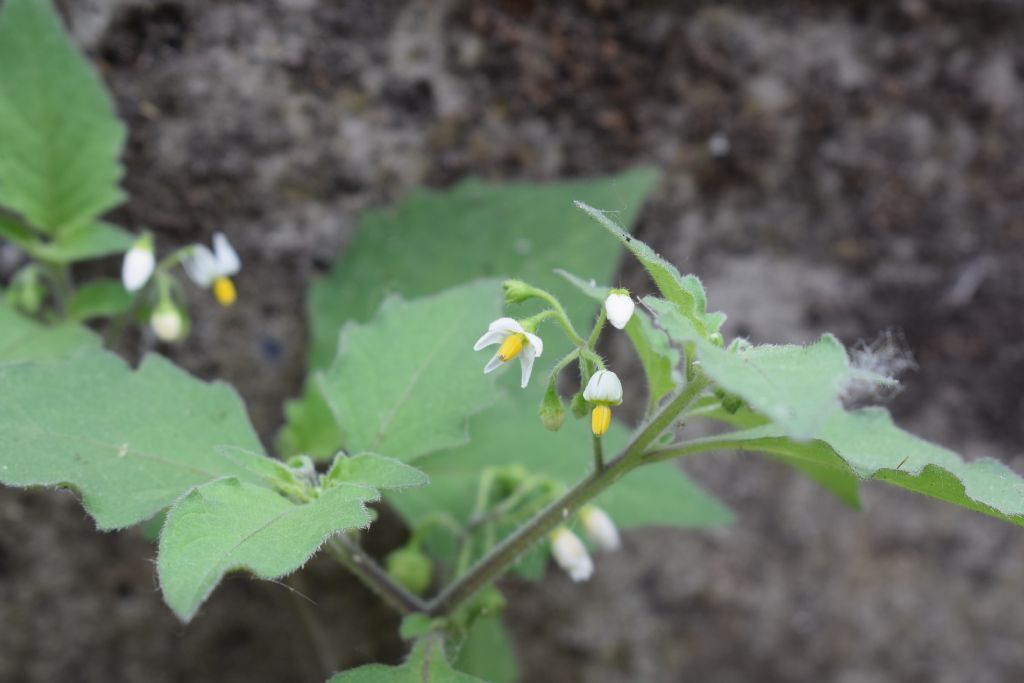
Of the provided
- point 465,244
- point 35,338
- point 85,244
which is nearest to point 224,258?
point 85,244

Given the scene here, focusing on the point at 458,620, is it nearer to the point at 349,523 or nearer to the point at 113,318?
the point at 349,523

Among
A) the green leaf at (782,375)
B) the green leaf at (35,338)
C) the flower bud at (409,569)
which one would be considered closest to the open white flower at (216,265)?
the green leaf at (35,338)

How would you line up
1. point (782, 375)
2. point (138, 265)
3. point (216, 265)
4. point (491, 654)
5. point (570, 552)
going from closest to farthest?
point (782, 375), point (570, 552), point (138, 265), point (216, 265), point (491, 654)

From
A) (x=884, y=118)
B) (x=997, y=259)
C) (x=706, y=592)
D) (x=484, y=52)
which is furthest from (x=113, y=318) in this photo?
(x=997, y=259)

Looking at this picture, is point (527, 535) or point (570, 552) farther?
point (570, 552)

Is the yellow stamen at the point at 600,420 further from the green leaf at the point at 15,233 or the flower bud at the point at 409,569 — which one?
the green leaf at the point at 15,233

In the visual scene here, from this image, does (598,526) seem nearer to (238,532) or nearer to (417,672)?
(417,672)

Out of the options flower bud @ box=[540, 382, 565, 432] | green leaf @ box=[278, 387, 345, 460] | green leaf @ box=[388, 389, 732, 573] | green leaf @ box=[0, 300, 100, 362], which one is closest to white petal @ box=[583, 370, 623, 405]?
flower bud @ box=[540, 382, 565, 432]
